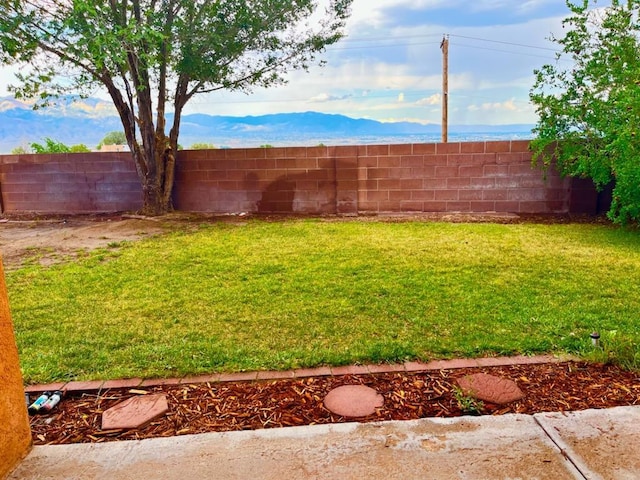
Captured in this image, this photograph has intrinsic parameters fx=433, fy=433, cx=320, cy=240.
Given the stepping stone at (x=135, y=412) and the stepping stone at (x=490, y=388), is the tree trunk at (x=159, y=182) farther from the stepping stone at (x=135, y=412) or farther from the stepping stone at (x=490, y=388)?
the stepping stone at (x=490, y=388)

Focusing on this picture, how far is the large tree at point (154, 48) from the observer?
5.40 m

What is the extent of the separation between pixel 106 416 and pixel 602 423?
2158 millimetres

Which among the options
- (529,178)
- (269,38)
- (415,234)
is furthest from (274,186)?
(529,178)

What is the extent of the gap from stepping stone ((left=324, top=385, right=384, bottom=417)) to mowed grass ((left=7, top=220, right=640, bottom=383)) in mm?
277

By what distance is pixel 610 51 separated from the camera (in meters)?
5.87

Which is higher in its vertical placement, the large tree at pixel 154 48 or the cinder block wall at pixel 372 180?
the large tree at pixel 154 48

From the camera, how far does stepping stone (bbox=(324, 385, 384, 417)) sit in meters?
1.98

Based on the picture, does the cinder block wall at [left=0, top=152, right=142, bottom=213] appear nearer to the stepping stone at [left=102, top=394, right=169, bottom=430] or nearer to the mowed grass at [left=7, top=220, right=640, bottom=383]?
the mowed grass at [left=7, top=220, right=640, bottom=383]

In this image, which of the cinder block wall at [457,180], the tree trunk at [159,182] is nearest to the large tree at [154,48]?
the tree trunk at [159,182]

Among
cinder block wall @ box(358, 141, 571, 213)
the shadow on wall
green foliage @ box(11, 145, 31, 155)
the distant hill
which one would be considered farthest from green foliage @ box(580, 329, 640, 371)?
green foliage @ box(11, 145, 31, 155)

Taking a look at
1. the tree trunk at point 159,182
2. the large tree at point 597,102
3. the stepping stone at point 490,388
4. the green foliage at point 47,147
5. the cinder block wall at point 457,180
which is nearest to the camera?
the stepping stone at point 490,388

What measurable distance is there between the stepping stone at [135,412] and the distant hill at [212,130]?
21.5 ft

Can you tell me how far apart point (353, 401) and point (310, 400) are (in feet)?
0.67

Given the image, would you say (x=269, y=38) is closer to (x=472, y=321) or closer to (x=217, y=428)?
(x=472, y=321)
